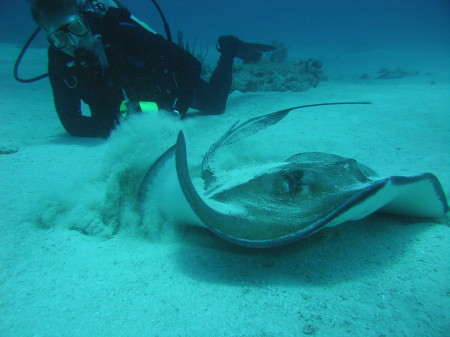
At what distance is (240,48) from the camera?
8398 millimetres

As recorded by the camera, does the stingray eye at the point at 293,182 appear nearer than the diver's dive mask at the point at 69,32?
Yes

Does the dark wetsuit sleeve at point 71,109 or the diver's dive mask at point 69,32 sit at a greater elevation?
the diver's dive mask at point 69,32

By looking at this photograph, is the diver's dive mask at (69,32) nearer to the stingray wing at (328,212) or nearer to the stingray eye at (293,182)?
the stingray wing at (328,212)

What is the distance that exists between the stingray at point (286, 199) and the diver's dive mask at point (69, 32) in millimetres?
3302

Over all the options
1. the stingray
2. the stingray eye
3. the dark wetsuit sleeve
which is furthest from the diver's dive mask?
the stingray eye

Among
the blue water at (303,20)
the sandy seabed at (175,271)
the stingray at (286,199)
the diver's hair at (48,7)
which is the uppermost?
the blue water at (303,20)

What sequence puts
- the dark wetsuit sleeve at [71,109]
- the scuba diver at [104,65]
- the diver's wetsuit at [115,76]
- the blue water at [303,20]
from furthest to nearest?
the blue water at [303,20] → the dark wetsuit sleeve at [71,109] → the diver's wetsuit at [115,76] → the scuba diver at [104,65]

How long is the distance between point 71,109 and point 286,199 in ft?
16.5

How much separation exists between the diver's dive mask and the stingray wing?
11.6 ft

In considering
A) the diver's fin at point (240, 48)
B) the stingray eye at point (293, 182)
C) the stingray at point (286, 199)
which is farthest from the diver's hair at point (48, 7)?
the diver's fin at point (240, 48)

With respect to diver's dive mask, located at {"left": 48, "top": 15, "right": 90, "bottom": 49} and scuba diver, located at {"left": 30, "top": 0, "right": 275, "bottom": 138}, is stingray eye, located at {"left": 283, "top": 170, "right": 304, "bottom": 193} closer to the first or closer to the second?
scuba diver, located at {"left": 30, "top": 0, "right": 275, "bottom": 138}

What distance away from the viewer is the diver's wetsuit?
470 cm

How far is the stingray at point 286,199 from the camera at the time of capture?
5.10 feet

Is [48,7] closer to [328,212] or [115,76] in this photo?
[115,76]
